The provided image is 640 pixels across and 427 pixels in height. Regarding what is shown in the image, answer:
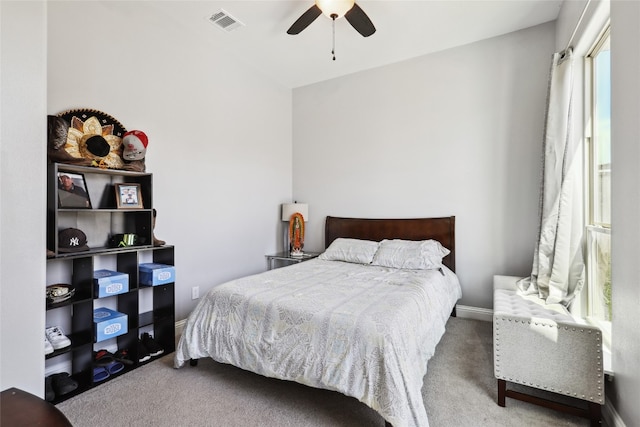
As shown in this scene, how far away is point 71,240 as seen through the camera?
207 centimetres

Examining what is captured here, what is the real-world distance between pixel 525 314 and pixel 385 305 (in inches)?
34.5

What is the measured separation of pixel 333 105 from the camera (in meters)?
4.20

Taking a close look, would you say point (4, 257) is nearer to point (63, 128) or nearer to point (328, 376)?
point (63, 128)

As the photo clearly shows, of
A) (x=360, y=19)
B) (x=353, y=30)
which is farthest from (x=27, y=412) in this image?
(x=353, y=30)

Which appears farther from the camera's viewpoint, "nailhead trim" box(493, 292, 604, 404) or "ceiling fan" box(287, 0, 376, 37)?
"ceiling fan" box(287, 0, 376, 37)

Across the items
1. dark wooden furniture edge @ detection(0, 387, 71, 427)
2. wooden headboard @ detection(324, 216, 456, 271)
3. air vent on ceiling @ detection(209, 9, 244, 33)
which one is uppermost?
air vent on ceiling @ detection(209, 9, 244, 33)

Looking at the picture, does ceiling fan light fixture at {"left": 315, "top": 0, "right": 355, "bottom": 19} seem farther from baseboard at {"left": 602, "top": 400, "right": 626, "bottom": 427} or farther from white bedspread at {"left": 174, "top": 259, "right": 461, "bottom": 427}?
baseboard at {"left": 602, "top": 400, "right": 626, "bottom": 427}

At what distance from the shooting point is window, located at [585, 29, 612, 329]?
6.91 feet

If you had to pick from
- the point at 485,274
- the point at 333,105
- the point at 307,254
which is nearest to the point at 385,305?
the point at 485,274

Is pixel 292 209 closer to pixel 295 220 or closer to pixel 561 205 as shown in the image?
pixel 295 220

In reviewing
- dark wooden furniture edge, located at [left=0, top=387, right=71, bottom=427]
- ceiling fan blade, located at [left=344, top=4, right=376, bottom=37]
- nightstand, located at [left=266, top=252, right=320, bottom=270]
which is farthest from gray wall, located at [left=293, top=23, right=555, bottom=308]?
dark wooden furniture edge, located at [left=0, top=387, right=71, bottom=427]

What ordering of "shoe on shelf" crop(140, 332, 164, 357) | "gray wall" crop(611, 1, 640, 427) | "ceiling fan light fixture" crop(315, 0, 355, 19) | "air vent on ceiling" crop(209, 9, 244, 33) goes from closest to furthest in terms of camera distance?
"gray wall" crop(611, 1, 640, 427) < "ceiling fan light fixture" crop(315, 0, 355, 19) < "shoe on shelf" crop(140, 332, 164, 357) < "air vent on ceiling" crop(209, 9, 244, 33)

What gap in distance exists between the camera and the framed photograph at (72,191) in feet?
6.71

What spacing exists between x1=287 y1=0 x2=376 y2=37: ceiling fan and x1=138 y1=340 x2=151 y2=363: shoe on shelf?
2813 mm
